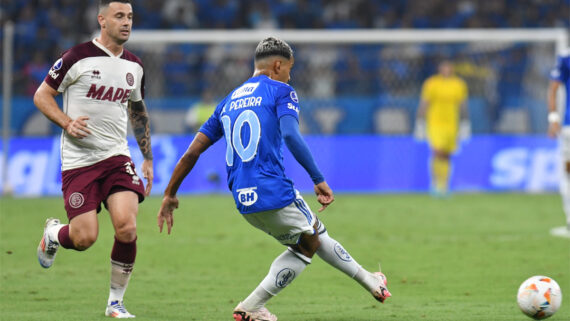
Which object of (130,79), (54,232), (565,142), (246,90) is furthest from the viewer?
(565,142)

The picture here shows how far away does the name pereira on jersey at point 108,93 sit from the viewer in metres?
6.60

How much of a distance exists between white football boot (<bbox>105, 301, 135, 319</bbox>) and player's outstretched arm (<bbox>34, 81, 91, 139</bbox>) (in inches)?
47.1

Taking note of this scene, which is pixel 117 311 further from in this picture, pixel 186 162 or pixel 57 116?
pixel 57 116

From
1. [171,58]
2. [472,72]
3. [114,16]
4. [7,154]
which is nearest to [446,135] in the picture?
[472,72]

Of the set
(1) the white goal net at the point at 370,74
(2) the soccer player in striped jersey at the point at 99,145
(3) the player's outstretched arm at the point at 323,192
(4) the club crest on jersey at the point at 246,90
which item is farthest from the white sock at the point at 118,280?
(1) the white goal net at the point at 370,74

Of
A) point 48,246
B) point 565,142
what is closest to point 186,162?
point 48,246

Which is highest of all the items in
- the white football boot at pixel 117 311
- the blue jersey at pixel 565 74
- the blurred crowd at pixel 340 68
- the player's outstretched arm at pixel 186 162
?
the blurred crowd at pixel 340 68

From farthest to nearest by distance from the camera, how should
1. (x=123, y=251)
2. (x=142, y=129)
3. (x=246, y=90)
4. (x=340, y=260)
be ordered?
1. (x=142, y=129)
2. (x=123, y=251)
3. (x=340, y=260)
4. (x=246, y=90)

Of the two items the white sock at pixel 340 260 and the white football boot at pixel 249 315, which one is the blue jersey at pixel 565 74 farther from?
the white football boot at pixel 249 315

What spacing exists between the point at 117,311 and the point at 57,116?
4.64 ft

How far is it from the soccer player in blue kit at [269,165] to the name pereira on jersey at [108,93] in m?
0.78

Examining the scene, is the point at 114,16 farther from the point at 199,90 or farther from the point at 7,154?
the point at 199,90

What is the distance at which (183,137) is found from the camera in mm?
18000

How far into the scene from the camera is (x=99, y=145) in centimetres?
662
